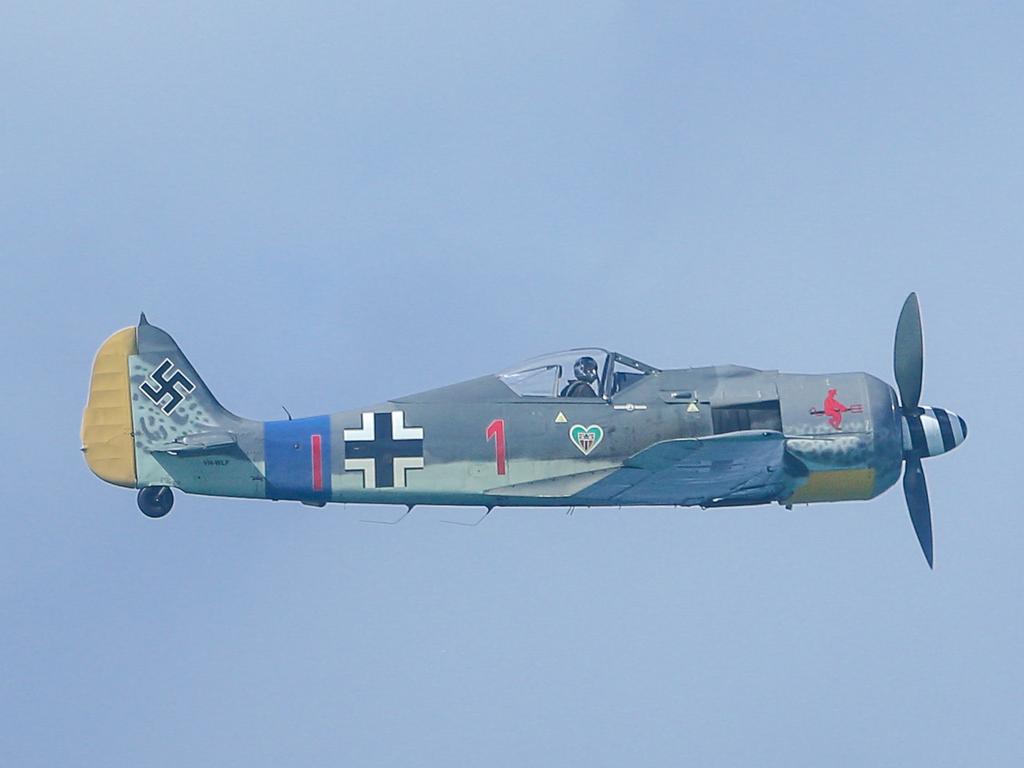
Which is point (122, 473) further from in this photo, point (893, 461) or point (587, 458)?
point (893, 461)

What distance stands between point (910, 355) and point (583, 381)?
449cm

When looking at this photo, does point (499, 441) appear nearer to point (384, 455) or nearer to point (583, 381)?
point (583, 381)

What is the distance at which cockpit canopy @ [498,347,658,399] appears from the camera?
21438mm

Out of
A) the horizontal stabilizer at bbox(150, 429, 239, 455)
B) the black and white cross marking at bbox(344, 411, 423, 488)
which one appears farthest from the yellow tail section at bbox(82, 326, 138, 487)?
the black and white cross marking at bbox(344, 411, 423, 488)

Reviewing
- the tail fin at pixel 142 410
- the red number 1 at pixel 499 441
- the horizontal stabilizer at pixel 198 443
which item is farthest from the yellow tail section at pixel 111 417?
the red number 1 at pixel 499 441

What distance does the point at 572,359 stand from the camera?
21641 millimetres

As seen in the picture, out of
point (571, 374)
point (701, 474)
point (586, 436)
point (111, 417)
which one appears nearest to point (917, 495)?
point (701, 474)

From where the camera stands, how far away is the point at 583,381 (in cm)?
2152

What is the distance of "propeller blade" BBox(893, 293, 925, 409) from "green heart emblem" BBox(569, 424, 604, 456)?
4.29m

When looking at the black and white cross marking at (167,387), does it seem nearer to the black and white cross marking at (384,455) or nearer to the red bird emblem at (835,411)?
the black and white cross marking at (384,455)

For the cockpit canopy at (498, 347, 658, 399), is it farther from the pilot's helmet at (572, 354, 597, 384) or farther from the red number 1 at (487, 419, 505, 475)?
the red number 1 at (487, 419, 505, 475)

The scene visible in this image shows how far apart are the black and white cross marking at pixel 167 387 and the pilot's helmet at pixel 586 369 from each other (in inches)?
201

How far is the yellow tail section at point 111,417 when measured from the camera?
846 inches

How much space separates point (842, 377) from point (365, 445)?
6.25 metres
